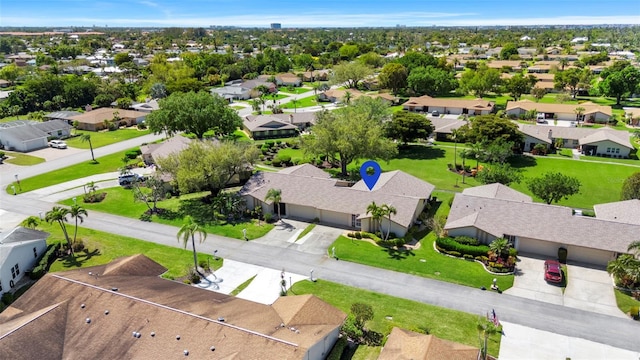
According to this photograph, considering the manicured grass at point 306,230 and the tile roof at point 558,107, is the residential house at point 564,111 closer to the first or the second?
the tile roof at point 558,107

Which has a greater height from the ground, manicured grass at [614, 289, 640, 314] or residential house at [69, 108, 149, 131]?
residential house at [69, 108, 149, 131]

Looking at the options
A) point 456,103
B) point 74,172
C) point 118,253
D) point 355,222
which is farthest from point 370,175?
point 456,103

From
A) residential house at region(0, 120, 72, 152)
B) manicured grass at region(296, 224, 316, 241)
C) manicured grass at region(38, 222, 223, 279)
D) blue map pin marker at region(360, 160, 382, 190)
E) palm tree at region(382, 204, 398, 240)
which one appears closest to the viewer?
manicured grass at region(38, 222, 223, 279)

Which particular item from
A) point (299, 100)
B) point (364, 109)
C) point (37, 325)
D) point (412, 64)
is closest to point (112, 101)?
point (299, 100)

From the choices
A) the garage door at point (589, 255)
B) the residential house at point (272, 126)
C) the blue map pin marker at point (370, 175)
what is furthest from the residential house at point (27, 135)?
the garage door at point (589, 255)

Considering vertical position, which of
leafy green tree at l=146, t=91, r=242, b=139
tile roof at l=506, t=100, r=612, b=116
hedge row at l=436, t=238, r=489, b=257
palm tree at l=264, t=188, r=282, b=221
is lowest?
hedge row at l=436, t=238, r=489, b=257

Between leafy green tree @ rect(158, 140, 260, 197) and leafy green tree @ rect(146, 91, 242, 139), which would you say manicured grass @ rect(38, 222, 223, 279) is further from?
leafy green tree @ rect(146, 91, 242, 139)

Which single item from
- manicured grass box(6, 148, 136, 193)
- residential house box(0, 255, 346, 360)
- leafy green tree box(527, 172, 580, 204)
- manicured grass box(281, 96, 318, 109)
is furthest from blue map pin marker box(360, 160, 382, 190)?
manicured grass box(281, 96, 318, 109)

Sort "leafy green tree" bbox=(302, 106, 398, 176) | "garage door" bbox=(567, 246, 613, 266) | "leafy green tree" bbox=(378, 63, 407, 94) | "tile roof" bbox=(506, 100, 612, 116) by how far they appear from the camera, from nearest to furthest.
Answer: "garage door" bbox=(567, 246, 613, 266), "leafy green tree" bbox=(302, 106, 398, 176), "tile roof" bbox=(506, 100, 612, 116), "leafy green tree" bbox=(378, 63, 407, 94)
